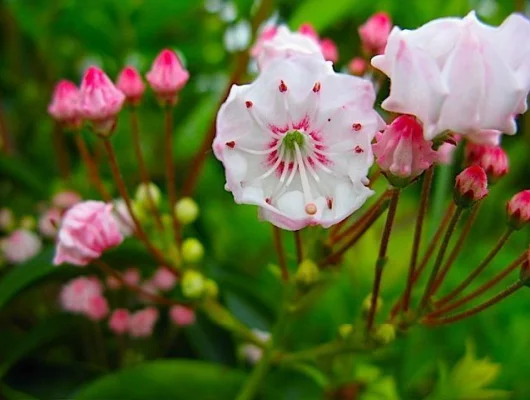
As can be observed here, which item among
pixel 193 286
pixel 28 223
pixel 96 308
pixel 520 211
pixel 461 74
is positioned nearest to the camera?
pixel 461 74

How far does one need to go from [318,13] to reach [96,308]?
409 millimetres

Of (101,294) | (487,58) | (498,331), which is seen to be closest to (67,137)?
(101,294)

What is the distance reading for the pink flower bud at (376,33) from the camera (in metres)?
0.71

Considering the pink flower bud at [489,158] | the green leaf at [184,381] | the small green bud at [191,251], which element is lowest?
the green leaf at [184,381]

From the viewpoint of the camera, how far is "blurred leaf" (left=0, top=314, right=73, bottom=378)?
79cm

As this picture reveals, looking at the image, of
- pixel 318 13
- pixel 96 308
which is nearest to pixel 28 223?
pixel 96 308

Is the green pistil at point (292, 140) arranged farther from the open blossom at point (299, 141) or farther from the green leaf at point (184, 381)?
the green leaf at point (184, 381)

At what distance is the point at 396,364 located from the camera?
0.91m

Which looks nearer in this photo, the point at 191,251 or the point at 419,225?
the point at 419,225

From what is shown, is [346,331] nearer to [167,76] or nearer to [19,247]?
[167,76]

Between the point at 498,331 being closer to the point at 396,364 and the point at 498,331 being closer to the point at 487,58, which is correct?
the point at 396,364

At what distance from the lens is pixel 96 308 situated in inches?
Result: 32.1

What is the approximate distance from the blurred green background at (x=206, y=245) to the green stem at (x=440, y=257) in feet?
0.64

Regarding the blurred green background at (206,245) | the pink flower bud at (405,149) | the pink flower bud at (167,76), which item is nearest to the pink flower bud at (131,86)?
the pink flower bud at (167,76)
